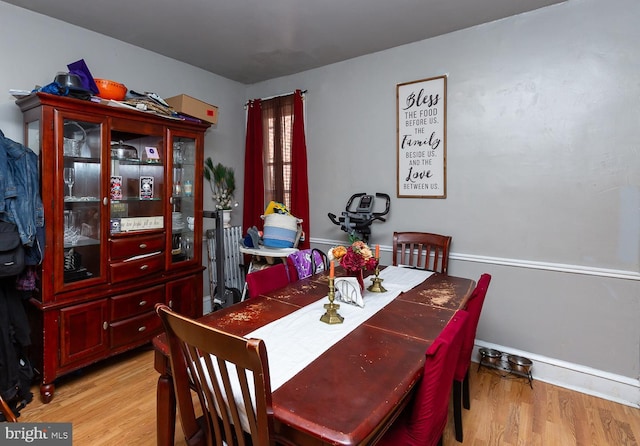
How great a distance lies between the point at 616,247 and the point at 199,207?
10.3ft

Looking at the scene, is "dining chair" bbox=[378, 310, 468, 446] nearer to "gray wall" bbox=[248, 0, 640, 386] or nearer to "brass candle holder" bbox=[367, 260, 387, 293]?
"brass candle holder" bbox=[367, 260, 387, 293]

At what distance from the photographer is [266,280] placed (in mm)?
2068

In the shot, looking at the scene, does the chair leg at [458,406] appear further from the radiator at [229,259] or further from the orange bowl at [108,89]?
the orange bowl at [108,89]

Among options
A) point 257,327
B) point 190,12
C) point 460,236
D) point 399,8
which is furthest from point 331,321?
point 190,12

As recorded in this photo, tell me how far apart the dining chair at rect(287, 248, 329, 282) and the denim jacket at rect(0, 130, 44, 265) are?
5.07 feet

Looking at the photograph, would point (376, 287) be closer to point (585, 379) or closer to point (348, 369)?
point (348, 369)

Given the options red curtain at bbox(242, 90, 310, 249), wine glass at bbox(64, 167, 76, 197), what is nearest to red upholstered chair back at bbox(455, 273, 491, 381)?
red curtain at bbox(242, 90, 310, 249)

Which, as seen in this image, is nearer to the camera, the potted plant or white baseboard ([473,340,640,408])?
white baseboard ([473,340,640,408])

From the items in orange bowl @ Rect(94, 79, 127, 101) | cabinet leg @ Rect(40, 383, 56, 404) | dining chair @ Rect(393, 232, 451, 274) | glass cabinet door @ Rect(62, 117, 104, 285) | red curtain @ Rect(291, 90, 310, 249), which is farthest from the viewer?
red curtain @ Rect(291, 90, 310, 249)

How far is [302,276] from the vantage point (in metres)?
2.46

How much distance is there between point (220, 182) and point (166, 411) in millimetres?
2746

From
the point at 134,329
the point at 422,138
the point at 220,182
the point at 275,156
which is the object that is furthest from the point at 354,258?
the point at 220,182

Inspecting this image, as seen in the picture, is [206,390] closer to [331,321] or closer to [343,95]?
[331,321]

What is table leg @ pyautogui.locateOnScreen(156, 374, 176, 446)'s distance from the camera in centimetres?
131
